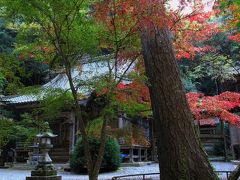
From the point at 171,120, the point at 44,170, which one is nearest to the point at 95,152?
the point at 44,170

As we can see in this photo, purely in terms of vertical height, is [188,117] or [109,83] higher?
[109,83]

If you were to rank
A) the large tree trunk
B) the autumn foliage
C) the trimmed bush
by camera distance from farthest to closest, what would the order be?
the trimmed bush → the autumn foliage → the large tree trunk

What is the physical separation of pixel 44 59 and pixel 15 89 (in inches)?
32.2

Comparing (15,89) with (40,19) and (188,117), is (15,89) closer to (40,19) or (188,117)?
(40,19)

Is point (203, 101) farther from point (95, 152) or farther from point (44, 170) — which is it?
point (44, 170)

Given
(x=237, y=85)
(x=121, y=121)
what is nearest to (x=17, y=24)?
(x=121, y=121)

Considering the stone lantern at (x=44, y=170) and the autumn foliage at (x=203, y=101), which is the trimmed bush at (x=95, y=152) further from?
the autumn foliage at (x=203, y=101)

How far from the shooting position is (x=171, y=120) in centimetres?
435

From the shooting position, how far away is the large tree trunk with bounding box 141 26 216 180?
4062 mm


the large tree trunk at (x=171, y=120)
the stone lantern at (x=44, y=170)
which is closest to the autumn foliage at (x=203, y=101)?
the large tree trunk at (x=171, y=120)

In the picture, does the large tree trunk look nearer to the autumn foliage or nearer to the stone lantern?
the autumn foliage

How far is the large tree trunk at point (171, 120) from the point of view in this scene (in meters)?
4.06

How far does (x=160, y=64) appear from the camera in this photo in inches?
192

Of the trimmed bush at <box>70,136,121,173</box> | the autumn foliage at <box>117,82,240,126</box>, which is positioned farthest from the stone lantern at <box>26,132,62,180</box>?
the autumn foliage at <box>117,82,240,126</box>
